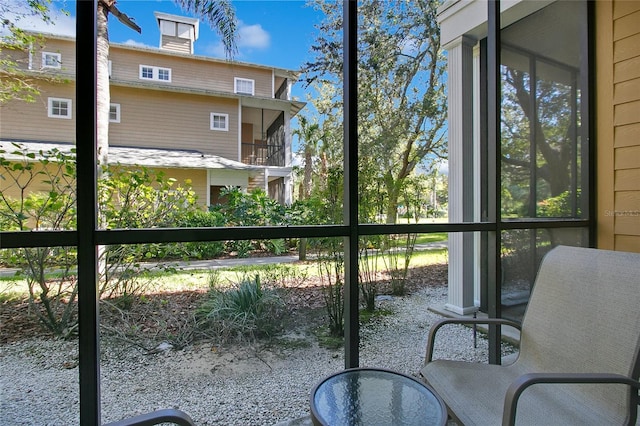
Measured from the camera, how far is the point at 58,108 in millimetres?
2365

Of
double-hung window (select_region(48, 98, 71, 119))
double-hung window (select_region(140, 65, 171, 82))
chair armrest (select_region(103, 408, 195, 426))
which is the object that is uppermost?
double-hung window (select_region(140, 65, 171, 82))

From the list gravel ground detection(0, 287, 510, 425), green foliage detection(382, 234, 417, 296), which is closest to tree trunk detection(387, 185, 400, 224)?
green foliage detection(382, 234, 417, 296)

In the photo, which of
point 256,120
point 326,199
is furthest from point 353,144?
point 256,120

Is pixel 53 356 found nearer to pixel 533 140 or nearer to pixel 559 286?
pixel 559 286

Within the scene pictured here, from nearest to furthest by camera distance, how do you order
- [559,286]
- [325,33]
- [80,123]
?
[80,123] < [559,286] < [325,33]

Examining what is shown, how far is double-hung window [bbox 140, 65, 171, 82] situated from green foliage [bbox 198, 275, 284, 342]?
6.69 ft

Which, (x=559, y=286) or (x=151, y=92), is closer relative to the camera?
(x=559, y=286)

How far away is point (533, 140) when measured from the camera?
2939 mm

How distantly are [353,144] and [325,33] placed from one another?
202cm

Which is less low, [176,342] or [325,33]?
[325,33]

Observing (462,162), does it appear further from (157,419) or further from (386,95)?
(157,419)

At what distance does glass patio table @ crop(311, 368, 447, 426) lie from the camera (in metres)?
1.11

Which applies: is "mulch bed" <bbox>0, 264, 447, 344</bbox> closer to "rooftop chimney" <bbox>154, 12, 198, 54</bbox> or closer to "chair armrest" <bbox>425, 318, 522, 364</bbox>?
"chair armrest" <bbox>425, 318, 522, 364</bbox>

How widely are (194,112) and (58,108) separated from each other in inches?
41.6
